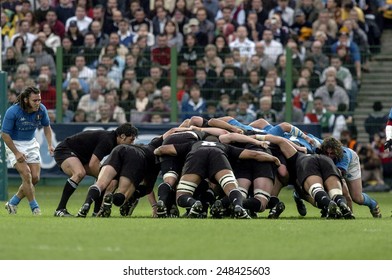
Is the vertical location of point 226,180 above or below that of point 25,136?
above

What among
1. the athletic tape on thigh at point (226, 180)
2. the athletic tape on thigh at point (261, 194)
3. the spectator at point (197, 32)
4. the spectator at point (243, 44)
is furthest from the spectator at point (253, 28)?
the athletic tape on thigh at point (226, 180)

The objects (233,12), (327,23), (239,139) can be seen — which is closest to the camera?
(239,139)

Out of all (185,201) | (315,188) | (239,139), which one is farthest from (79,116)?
(315,188)

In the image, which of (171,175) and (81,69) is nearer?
(171,175)

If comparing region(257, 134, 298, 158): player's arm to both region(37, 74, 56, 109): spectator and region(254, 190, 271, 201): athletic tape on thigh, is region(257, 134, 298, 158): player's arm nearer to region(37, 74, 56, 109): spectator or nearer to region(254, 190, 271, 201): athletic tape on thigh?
region(254, 190, 271, 201): athletic tape on thigh

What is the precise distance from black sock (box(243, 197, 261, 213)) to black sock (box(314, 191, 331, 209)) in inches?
31.5

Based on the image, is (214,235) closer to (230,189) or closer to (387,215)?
(230,189)

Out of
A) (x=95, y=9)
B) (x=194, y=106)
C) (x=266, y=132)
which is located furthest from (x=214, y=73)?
(x=266, y=132)

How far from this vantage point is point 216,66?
2802cm

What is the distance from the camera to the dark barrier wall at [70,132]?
27.8 metres

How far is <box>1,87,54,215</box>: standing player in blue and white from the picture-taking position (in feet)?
62.8

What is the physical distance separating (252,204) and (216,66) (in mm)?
10489

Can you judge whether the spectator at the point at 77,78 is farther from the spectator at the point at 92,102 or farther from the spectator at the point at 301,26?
the spectator at the point at 301,26

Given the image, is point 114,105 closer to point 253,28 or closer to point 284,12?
point 253,28
